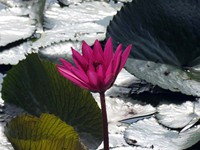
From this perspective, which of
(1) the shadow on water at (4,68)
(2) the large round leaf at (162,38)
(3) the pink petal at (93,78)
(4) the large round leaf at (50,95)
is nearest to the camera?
(3) the pink petal at (93,78)

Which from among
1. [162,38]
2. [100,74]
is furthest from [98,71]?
[162,38]

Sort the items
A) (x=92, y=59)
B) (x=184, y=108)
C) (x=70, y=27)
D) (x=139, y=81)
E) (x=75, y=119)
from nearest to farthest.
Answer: (x=92, y=59), (x=75, y=119), (x=184, y=108), (x=139, y=81), (x=70, y=27)

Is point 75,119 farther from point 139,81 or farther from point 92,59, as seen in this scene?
point 139,81

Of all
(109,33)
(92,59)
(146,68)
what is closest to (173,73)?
(146,68)

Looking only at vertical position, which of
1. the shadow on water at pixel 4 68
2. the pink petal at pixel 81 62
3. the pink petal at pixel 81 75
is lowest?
the shadow on water at pixel 4 68

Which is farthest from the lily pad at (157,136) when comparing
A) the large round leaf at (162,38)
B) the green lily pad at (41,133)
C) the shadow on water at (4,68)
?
the shadow on water at (4,68)

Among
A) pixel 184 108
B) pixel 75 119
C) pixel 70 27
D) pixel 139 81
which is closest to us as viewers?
pixel 75 119

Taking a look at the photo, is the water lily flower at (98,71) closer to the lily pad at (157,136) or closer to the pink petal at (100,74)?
the pink petal at (100,74)
